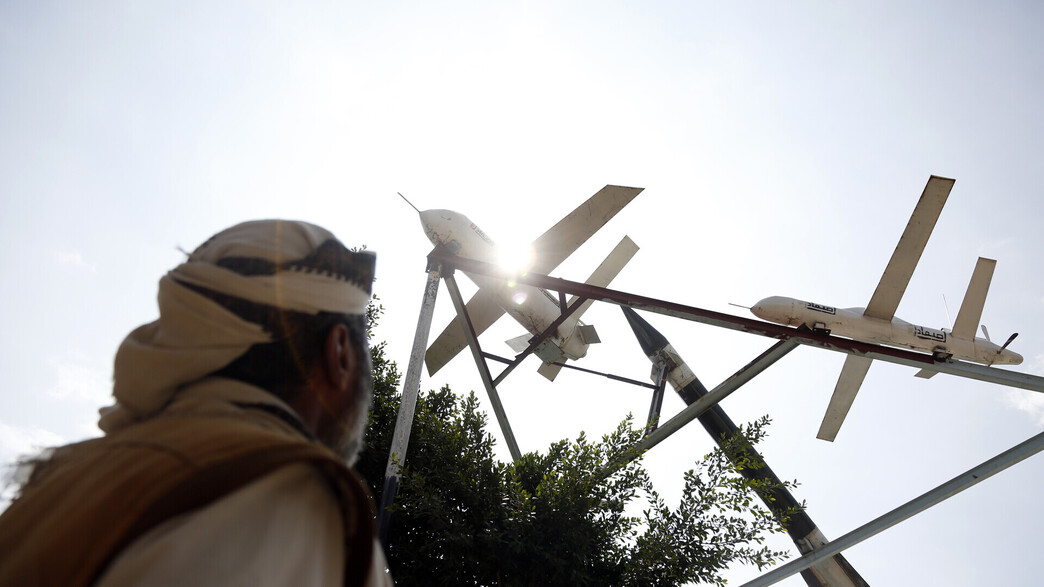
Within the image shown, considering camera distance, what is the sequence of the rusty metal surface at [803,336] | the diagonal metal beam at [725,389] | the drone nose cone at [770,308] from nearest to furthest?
the rusty metal surface at [803,336]
the diagonal metal beam at [725,389]
the drone nose cone at [770,308]

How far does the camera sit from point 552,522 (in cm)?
460

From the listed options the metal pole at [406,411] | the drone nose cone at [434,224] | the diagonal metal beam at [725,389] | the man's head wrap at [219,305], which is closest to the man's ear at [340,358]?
the man's head wrap at [219,305]

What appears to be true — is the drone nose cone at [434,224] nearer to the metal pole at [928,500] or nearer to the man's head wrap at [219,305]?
the metal pole at [928,500]

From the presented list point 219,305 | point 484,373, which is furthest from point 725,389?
point 219,305

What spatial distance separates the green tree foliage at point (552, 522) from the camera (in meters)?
4.47

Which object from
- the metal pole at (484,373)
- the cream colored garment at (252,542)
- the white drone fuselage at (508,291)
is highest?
the white drone fuselage at (508,291)

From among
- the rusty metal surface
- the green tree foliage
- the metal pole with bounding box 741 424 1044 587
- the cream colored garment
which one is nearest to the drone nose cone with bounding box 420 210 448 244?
the rusty metal surface

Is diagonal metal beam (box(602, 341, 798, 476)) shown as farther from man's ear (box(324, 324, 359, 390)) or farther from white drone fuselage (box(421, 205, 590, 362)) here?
man's ear (box(324, 324, 359, 390))

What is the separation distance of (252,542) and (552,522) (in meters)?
4.11

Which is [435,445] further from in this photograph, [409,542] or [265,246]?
[265,246]

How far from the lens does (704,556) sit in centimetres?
460

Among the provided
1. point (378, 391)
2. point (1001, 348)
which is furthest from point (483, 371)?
point (1001, 348)

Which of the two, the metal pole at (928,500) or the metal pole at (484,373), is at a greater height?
the metal pole at (484,373)

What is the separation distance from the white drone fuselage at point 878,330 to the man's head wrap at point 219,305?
8.14 m
